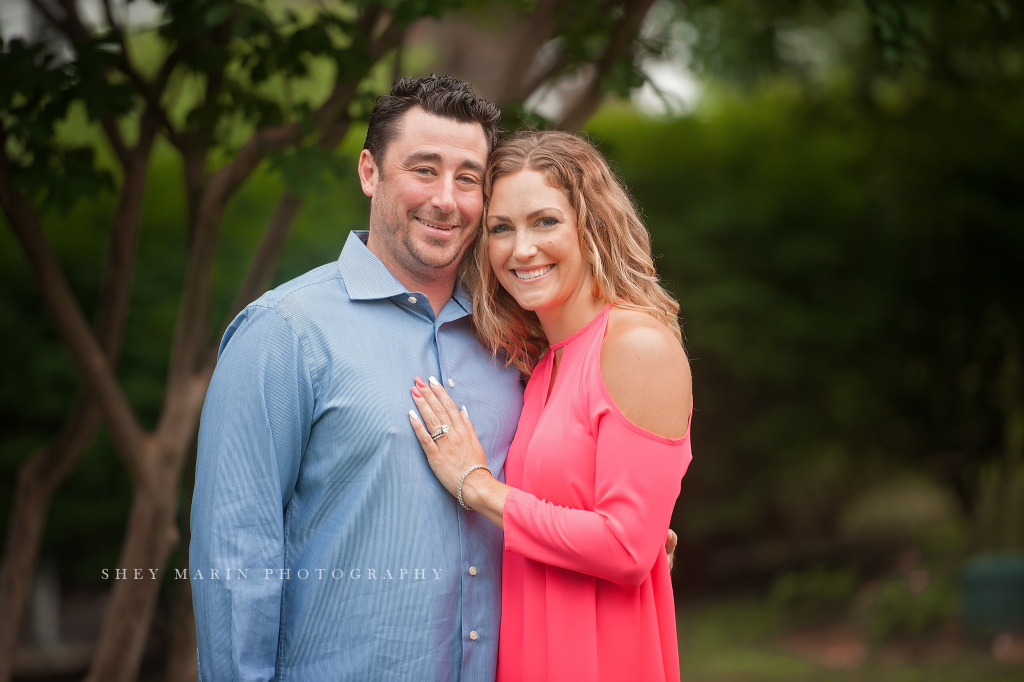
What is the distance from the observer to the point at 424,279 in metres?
2.47

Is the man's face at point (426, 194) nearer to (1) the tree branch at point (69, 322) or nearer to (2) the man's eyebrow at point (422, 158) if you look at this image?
(2) the man's eyebrow at point (422, 158)

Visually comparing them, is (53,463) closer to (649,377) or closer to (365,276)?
Answer: (365,276)

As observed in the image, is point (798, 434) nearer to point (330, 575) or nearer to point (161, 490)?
point (161, 490)

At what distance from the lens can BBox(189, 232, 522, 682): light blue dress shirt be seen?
2074 millimetres

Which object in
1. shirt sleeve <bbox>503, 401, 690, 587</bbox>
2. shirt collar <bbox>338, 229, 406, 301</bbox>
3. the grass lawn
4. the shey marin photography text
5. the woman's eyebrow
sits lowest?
the grass lawn

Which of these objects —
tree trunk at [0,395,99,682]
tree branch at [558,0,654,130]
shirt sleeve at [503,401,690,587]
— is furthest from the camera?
tree trunk at [0,395,99,682]

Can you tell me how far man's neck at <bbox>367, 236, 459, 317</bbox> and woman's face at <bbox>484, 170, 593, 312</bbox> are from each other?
16 cm

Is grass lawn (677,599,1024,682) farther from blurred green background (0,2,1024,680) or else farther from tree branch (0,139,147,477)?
tree branch (0,139,147,477)

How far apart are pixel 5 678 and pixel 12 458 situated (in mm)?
1882

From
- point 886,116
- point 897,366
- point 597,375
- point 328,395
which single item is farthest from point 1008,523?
point 328,395

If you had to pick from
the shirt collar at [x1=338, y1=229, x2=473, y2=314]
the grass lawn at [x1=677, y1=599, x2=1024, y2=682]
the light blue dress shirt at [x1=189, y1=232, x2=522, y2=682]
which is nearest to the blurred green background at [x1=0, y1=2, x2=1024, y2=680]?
the grass lawn at [x1=677, y1=599, x2=1024, y2=682]

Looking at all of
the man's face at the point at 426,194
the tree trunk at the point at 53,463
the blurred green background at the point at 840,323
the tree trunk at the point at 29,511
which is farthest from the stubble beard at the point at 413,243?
the blurred green background at the point at 840,323

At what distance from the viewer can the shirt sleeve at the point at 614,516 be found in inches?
85.2

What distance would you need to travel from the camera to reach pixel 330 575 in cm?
215
